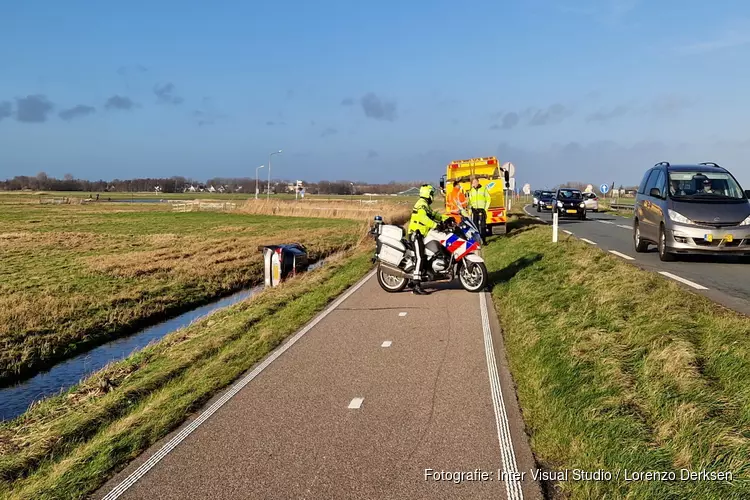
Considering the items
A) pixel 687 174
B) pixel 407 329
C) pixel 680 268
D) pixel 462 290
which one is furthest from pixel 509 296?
pixel 687 174

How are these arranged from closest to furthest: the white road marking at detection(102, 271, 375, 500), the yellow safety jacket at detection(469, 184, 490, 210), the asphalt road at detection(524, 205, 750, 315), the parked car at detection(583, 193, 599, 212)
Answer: the white road marking at detection(102, 271, 375, 500), the asphalt road at detection(524, 205, 750, 315), the yellow safety jacket at detection(469, 184, 490, 210), the parked car at detection(583, 193, 599, 212)

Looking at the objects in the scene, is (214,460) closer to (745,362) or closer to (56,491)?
(56,491)

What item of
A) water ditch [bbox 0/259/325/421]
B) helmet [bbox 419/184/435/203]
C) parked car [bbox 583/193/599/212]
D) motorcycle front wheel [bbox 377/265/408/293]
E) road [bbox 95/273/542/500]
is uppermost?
helmet [bbox 419/184/435/203]

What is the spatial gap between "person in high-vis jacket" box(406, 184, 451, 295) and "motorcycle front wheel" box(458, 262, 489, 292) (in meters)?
0.84

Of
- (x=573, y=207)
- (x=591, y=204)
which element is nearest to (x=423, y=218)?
(x=573, y=207)

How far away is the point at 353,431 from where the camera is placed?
17.5 ft

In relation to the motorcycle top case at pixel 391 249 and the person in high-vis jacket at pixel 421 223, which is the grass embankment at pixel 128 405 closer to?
the motorcycle top case at pixel 391 249

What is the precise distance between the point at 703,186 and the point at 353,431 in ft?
40.3

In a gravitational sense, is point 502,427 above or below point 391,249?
below

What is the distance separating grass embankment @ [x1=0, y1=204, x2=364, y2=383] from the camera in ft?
39.9

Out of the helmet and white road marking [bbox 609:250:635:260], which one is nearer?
the helmet

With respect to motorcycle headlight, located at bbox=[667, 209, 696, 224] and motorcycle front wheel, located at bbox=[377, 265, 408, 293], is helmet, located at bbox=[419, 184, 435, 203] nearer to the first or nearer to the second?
motorcycle front wheel, located at bbox=[377, 265, 408, 293]

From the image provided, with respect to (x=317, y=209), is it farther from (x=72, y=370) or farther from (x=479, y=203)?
(x=72, y=370)

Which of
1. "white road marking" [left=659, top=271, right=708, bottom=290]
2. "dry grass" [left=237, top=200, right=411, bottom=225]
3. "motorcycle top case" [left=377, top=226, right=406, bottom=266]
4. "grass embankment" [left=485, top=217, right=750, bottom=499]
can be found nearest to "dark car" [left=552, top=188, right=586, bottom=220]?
"dry grass" [left=237, top=200, right=411, bottom=225]
